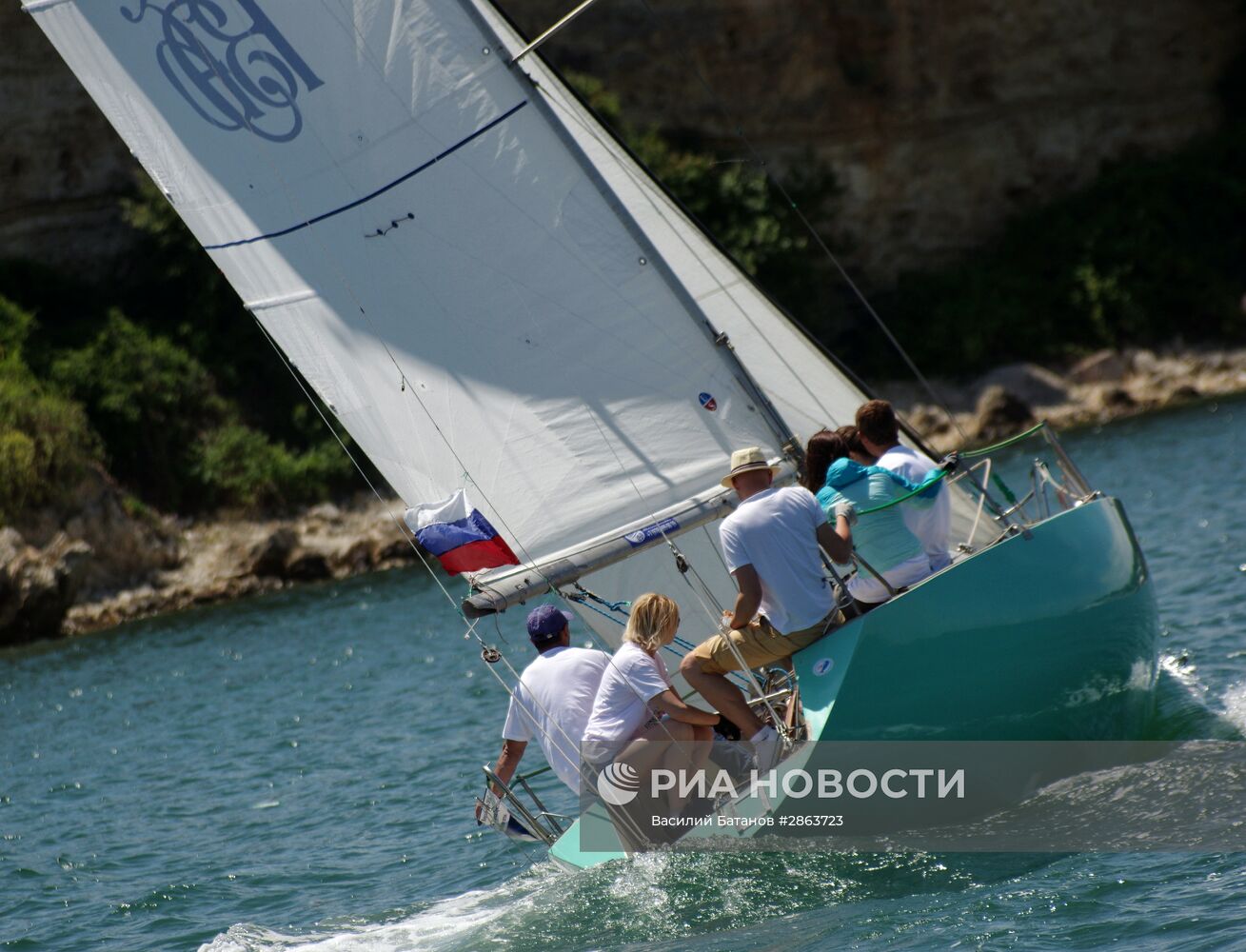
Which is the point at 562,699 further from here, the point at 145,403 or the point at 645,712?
the point at 145,403

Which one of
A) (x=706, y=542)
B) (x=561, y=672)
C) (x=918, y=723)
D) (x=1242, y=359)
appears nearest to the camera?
(x=918, y=723)

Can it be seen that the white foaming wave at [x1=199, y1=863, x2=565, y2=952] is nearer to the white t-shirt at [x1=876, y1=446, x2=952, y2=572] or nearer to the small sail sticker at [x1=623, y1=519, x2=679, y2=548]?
the small sail sticker at [x1=623, y1=519, x2=679, y2=548]

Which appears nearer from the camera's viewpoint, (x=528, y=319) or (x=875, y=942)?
(x=875, y=942)

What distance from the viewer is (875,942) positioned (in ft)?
20.1

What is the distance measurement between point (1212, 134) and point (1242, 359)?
8.34 meters

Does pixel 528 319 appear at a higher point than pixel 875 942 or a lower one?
higher

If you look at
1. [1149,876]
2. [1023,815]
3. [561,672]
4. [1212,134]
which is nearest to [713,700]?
[561,672]

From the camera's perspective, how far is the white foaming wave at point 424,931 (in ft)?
24.1

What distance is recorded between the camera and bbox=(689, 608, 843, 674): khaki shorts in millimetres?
7398

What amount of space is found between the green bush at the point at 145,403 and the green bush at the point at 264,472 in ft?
1.61

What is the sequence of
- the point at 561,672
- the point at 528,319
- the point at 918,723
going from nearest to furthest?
the point at 918,723 < the point at 561,672 < the point at 528,319

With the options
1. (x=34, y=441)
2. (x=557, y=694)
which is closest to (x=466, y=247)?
(x=557, y=694)

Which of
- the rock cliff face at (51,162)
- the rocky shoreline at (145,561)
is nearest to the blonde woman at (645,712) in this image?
the rocky shoreline at (145,561)

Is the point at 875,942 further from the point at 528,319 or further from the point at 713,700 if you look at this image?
the point at 528,319
